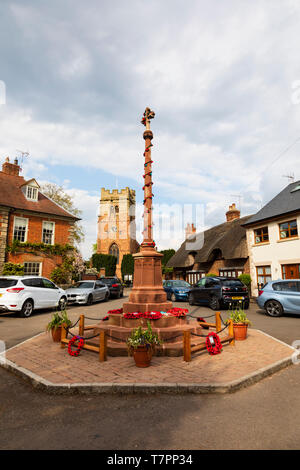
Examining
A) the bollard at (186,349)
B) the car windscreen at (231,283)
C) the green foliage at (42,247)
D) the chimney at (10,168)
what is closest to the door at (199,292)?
the car windscreen at (231,283)

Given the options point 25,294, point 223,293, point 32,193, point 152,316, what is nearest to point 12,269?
point 32,193

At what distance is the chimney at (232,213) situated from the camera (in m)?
28.8

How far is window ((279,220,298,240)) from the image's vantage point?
17.5m

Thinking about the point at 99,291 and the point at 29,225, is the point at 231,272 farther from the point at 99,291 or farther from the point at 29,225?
the point at 29,225

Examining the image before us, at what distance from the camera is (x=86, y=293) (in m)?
15.5

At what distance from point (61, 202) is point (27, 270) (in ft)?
47.5

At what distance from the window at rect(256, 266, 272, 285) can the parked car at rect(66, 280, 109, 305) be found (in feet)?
37.7

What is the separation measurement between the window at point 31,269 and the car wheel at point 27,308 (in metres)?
10.0

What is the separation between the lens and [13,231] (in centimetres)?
1992

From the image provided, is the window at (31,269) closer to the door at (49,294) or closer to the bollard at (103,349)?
the door at (49,294)

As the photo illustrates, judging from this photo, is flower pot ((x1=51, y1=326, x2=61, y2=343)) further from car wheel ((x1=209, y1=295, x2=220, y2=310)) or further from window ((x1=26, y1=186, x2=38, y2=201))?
window ((x1=26, y1=186, x2=38, y2=201))

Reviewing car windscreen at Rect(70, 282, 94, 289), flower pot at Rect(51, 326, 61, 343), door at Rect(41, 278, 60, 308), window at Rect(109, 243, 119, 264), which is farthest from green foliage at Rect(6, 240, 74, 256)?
window at Rect(109, 243, 119, 264)
